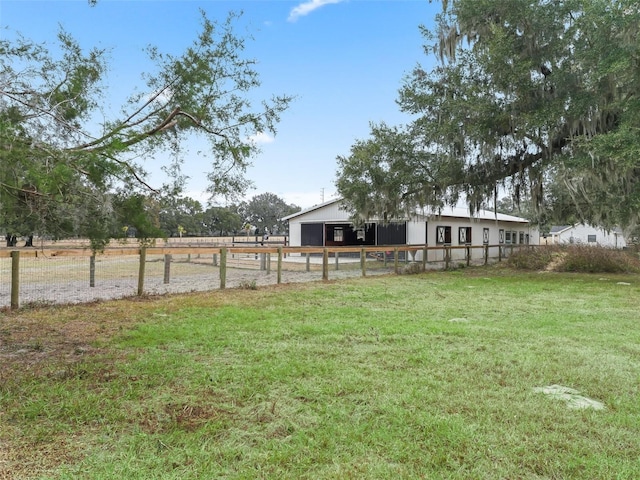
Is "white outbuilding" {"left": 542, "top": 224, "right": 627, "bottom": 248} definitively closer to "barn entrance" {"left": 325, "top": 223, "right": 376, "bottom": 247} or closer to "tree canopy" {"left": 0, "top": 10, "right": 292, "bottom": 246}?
"barn entrance" {"left": 325, "top": 223, "right": 376, "bottom": 247}

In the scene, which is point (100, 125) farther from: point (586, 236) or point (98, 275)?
point (586, 236)

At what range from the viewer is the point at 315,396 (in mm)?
2789

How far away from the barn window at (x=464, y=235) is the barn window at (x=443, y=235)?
109 centimetres

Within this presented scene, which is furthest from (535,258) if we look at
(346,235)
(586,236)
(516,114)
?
(586,236)

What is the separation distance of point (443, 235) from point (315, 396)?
58.1 feet

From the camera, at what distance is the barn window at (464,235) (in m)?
20.7

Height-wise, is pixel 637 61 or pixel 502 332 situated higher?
pixel 637 61

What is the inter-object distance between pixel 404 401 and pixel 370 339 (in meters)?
1.65

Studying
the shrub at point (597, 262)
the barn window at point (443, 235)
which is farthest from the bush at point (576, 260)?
the barn window at point (443, 235)

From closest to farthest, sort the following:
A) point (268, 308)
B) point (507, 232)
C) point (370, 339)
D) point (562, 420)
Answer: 1. point (562, 420)
2. point (370, 339)
3. point (268, 308)
4. point (507, 232)

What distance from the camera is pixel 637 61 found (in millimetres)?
8734

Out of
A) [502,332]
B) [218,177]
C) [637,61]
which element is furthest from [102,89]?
[637,61]

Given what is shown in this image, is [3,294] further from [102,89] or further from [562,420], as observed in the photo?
[562,420]

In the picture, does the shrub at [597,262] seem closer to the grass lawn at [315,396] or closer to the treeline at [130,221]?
the grass lawn at [315,396]
